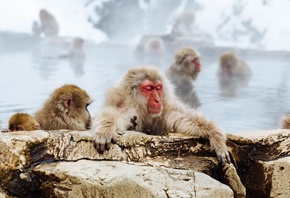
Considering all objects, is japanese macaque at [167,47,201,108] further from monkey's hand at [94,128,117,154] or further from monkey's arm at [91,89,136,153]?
monkey's hand at [94,128,117,154]

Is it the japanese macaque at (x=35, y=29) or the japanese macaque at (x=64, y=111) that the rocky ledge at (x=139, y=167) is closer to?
the japanese macaque at (x=64, y=111)

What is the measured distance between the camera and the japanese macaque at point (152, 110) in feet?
10.9

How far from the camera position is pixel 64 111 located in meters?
3.58

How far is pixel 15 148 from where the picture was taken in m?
2.88

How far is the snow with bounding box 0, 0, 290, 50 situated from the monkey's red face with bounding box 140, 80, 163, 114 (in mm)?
13891

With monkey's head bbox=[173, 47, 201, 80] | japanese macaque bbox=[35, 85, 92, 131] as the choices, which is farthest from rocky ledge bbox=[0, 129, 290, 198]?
monkey's head bbox=[173, 47, 201, 80]

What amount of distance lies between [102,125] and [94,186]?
46cm

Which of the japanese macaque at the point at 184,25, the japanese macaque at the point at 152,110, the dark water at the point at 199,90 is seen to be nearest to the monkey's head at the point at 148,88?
the japanese macaque at the point at 152,110

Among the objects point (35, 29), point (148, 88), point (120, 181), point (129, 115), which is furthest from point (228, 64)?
point (35, 29)

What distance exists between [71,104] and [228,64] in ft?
22.7

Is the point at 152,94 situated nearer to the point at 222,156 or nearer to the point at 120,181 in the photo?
the point at 222,156

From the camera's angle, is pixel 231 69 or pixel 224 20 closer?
pixel 231 69

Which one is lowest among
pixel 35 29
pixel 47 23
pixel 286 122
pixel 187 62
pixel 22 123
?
pixel 286 122

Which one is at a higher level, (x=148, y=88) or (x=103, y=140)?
(x=148, y=88)
